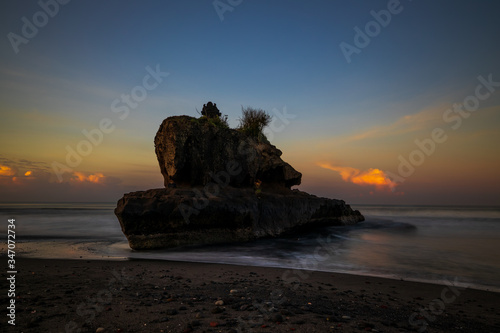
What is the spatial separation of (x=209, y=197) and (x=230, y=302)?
7.40 meters

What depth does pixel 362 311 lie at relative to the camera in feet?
13.9

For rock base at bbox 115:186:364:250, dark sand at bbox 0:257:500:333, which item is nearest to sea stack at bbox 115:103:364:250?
rock base at bbox 115:186:364:250

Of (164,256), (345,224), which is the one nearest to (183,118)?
(164,256)

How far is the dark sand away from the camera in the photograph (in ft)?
11.4

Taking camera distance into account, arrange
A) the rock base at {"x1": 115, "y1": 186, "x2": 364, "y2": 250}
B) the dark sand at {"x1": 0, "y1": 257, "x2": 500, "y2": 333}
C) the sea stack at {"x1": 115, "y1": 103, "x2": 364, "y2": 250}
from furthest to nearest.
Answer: the sea stack at {"x1": 115, "y1": 103, "x2": 364, "y2": 250}, the rock base at {"x1": 115, "y1": 186, "x2": 364, "y2": 250}, the dark sand at {"x1": 0, "y1": 257, "x2": 500, "y2": 333}

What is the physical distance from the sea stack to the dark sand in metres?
3.17

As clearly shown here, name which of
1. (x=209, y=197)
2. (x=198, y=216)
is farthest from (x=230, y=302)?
(x=209, y=197)

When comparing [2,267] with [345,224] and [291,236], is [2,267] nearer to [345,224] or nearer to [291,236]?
[291,236]

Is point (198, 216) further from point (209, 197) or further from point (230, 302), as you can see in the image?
point (230, 302)

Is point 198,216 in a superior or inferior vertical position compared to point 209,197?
inferior

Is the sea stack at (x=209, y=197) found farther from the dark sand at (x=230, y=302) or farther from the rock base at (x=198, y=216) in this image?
the dark sand at (x=230, y=302)

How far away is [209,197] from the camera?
11508 millimetres

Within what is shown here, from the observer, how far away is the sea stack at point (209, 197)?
10102mm

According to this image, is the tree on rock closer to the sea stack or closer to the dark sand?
the sea stack
